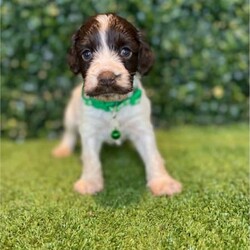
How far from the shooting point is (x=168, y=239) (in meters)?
2.46

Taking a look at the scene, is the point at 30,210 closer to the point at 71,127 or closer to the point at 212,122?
the point at 71,127

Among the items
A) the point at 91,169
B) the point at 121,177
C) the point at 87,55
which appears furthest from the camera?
the point at 121,177

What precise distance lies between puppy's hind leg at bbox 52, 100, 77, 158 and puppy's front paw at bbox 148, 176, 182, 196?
1045mm

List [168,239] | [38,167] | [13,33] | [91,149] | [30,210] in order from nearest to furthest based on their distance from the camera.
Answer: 1. [168,239]
2. [30,210]
3. [91,149]
4. [38,167]
5. [13,33]

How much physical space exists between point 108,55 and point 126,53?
149 millimetres

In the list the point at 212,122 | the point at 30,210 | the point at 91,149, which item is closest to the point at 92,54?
the point at 91,149

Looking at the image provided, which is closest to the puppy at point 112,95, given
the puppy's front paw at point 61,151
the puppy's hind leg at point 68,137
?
the puppy's hind leg at point 68,137

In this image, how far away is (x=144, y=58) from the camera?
9.98ft

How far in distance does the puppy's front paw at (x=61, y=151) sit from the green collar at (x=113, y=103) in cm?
97

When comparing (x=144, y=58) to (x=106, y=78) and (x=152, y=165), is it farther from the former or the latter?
(x=152, y=165)

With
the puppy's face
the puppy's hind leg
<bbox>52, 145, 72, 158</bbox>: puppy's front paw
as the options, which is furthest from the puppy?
<bbox>52, 145, 72, 158</bbox>: puppy's front paw

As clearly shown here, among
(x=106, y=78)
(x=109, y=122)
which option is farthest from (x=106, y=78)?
(x=109, y=122)

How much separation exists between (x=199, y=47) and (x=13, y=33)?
1.62 metres

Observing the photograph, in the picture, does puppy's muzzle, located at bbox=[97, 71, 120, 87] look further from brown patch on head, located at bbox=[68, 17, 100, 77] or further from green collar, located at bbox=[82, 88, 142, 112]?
green collar, located at bbox=[82, 88, 142, 112]
